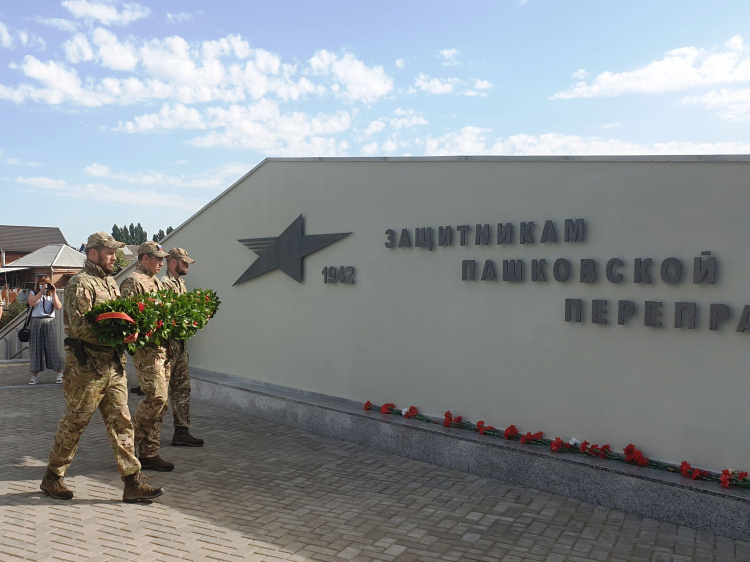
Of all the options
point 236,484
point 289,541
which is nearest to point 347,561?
point 289,541

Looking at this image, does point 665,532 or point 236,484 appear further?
point 236,484

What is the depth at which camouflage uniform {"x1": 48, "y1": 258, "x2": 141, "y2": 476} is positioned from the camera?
5328 millimetres

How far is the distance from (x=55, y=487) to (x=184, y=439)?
6.37ft

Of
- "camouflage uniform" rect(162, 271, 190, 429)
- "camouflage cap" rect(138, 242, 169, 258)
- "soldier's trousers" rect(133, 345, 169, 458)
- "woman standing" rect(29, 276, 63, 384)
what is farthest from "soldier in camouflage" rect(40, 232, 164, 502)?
"woman standing" rect(29, 276, 63, 384)

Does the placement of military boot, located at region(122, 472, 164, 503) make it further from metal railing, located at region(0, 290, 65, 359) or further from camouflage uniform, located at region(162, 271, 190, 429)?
metal railing, located at region(0, 290, 65, 359)

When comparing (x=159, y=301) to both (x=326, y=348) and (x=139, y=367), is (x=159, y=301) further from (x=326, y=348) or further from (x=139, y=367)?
(x=326, y=348)

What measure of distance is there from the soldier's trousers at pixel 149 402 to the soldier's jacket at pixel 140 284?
0.60 meters

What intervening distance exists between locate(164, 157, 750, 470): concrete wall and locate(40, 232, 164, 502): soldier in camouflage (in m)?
3.24

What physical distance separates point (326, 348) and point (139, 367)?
109 inches

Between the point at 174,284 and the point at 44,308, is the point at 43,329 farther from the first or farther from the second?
the point at 174,284

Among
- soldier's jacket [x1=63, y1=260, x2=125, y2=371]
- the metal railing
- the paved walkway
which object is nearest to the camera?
the paved walkway

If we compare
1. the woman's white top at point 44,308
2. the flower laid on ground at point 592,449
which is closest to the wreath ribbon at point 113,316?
the flower laid on ground at point 592,449

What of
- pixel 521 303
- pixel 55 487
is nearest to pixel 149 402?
pixel 55 487

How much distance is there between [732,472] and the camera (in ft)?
16.4
